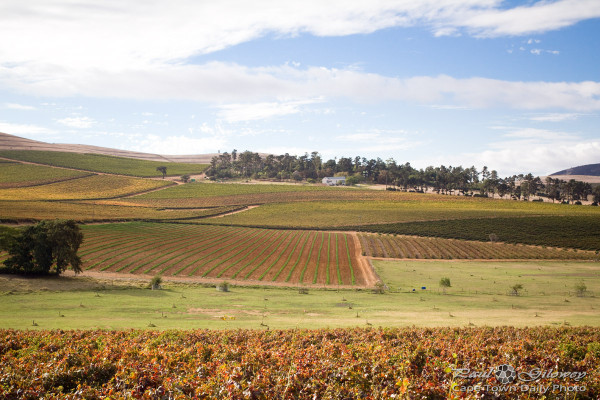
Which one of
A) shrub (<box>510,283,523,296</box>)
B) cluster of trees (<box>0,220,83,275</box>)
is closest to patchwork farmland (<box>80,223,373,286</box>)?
cluster of trees (<box>0,220,83,275</box>)

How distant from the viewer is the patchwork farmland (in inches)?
2394

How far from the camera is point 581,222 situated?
383ft

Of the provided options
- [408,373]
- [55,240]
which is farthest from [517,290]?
[55,240]

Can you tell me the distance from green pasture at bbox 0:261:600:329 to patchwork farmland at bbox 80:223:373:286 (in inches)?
281

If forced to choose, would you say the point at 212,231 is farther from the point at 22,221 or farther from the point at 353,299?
the point at 353,299

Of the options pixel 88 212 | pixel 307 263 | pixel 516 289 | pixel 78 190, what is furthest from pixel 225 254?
pixel 78 190

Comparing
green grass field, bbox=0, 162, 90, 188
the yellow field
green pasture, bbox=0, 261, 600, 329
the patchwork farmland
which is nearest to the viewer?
green pasture, bbox=0, 261, 600, 329

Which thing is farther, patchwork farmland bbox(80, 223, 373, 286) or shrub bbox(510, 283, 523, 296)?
patchwork farmland bbox(80, 223, 373, 286)

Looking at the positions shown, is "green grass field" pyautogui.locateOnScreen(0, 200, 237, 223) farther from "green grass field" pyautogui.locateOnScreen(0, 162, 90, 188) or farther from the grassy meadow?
"green grass field" pyautogui.locateOnScreen(0, 162, 90, 188)

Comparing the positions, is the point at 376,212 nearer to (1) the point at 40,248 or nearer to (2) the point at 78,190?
(1) the point at 40,248

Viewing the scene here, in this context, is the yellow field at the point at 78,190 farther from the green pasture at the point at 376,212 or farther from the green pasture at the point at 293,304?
the green pasture at the point at 293,304

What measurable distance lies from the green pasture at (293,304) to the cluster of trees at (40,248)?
331 centimetres

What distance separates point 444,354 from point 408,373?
10.4ft

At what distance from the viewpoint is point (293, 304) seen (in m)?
39.6
